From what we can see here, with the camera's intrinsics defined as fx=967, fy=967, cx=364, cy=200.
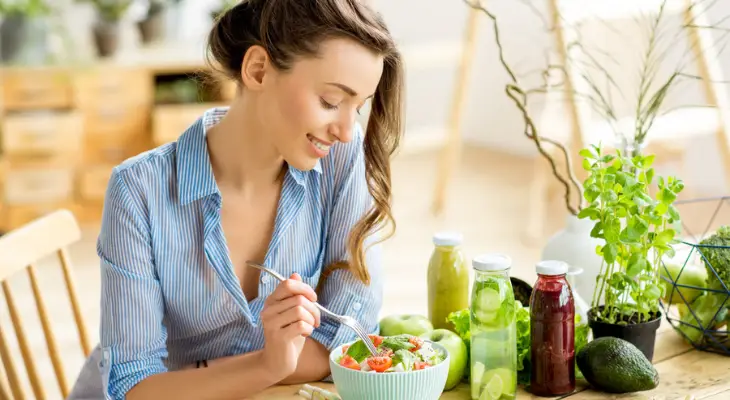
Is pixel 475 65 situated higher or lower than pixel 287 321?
higher

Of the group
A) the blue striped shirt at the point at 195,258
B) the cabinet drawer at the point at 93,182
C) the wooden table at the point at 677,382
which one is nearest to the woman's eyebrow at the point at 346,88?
the blue striped shirt at the point at 195,258

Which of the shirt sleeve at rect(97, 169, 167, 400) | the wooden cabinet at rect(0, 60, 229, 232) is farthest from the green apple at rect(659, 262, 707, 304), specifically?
the wooden cabinet at rect(0, 60, 229, 232)

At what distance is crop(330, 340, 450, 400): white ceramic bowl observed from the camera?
49.8 inches

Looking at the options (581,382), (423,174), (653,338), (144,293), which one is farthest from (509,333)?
(423,174)

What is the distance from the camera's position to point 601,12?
3105 mm

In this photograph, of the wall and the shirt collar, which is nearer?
the shirt collar

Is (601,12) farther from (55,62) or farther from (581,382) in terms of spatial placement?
(55,62)

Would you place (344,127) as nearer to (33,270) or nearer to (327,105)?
(327,105)

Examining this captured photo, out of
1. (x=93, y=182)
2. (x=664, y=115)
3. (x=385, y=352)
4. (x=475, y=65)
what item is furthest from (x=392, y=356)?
(x=475, y=65)

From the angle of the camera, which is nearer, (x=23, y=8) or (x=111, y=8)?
(x=23, y=8)

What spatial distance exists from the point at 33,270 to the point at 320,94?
0.69 metres

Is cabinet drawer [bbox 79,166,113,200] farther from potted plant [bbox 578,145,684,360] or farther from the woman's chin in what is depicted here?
potted plant [bbox 578,145,684,360]

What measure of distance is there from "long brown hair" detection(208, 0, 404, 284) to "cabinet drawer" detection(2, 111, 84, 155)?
3.08 m

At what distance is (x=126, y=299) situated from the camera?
1448mm
